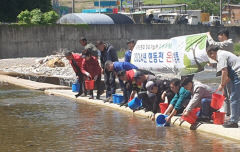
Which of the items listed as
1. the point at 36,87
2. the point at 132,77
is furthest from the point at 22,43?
the point at 132,77

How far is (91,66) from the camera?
18.6 meters

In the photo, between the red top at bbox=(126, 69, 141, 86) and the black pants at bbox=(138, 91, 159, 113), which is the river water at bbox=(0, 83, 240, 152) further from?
the red top at bbox=(126, 69, 141, 86)

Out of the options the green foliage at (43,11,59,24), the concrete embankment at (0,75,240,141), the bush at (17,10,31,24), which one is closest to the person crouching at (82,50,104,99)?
the concrete embankment at (0,75,240,141)

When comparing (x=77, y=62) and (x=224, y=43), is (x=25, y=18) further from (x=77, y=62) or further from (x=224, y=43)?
(x=224, y=43)

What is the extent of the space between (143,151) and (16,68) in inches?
925

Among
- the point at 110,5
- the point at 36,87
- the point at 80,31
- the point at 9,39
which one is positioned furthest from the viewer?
the point at 110,5

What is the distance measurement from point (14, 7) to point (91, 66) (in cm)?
3340

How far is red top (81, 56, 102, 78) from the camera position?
1847 cm

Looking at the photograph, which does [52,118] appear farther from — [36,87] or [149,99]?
[36,87]

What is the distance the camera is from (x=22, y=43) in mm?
41750

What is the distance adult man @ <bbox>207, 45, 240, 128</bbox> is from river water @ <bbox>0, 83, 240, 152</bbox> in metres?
0.60

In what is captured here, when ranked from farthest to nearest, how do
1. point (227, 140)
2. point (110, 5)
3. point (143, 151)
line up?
point (110, 5), point (227, 140), point (143, 151)

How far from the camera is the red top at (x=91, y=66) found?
1847cm

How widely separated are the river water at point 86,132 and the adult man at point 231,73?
0.60 metres
